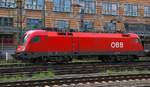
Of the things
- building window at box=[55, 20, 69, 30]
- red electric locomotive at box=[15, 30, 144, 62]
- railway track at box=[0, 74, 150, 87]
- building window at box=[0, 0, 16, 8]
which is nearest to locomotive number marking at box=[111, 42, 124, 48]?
red electric locomotive at box=[15, 30, 144, 62]

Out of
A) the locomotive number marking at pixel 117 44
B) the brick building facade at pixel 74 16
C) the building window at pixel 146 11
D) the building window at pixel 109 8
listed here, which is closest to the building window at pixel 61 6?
the brick building facade at pixel 74 16

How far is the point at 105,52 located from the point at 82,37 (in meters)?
3.06

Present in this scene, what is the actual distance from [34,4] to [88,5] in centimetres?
1062

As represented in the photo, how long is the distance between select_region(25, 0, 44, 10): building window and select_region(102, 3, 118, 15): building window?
1251 cm

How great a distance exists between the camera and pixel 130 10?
71.2 meters

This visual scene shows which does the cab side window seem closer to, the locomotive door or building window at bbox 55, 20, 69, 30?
the locomotive door

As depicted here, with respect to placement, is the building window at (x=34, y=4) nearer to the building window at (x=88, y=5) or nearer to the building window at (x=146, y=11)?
the building window at (x=88, y=5)

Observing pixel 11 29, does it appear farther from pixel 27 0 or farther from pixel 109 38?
pixel 109 38

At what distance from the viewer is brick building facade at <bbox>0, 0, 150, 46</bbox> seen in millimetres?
55812

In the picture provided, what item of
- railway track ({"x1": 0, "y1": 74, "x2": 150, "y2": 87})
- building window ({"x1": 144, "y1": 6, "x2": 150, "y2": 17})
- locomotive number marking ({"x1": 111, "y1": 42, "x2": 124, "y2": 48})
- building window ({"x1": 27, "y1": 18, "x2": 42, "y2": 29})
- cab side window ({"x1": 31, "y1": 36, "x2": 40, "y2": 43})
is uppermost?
building window ({"x1": 144, "y1": 6, "x2": 150, "y2": 17})

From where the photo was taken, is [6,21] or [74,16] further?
[74,16]

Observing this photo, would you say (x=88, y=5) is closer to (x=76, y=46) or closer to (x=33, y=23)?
(x=33, y=23)

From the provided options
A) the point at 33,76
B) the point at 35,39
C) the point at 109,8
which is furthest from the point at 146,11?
the point at 33,76

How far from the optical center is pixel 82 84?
19.2 meters
